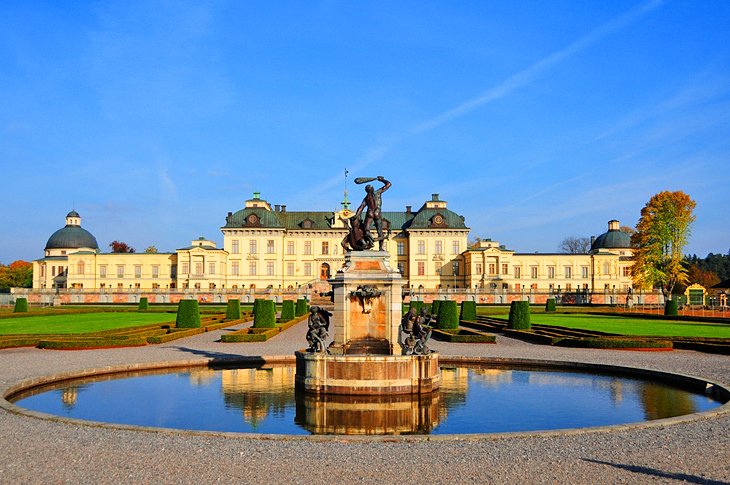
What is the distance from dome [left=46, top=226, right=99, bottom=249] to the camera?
301ft

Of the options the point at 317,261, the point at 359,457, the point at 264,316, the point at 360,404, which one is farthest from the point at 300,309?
the point at 359,457

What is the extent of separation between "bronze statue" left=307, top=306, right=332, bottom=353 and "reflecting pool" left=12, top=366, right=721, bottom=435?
1.04m

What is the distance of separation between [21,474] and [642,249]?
61368mm

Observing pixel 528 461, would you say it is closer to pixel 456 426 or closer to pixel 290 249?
pixel 456 426

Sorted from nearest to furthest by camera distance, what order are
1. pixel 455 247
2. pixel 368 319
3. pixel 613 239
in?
pixel 368 319, pixel 455 247, pixel 613 239

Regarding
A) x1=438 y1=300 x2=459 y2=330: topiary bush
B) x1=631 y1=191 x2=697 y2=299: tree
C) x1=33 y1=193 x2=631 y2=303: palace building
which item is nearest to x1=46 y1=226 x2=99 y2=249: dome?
x1=33 y1=193 x2=631 y2=303: palace building

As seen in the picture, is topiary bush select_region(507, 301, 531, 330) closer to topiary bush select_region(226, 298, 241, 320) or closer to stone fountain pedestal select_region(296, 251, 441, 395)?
topiary bush select_region(226, 298, 241, 320)

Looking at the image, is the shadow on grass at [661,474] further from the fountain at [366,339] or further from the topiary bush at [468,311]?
the topiary bush at [468,311]

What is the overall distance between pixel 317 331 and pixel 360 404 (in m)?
1.88

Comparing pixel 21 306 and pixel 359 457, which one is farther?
pixel 21 306

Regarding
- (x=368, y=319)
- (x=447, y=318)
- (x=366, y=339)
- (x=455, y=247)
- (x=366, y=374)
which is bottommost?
(x=366, y=374)

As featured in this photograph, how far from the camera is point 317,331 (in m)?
13.5

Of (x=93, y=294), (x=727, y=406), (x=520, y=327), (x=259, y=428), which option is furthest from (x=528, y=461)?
(x=93, y=294)

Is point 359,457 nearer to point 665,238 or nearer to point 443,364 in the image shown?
point 443,364
